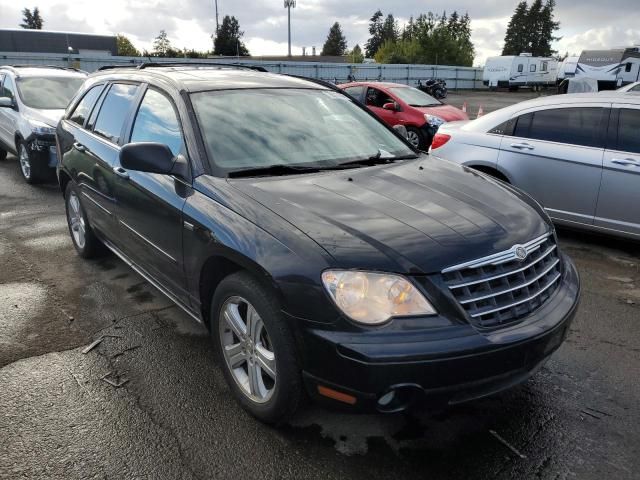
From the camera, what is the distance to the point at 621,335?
11.8 feet

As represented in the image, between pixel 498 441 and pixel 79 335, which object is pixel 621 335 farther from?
pixel 79 335

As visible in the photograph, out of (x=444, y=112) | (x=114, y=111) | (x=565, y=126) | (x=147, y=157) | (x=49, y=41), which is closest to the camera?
(x=147, y=157)

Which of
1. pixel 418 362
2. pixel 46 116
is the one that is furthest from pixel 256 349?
pixel 46 116

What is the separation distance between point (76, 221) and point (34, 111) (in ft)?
14.3

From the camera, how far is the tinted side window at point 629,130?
16.1 feet

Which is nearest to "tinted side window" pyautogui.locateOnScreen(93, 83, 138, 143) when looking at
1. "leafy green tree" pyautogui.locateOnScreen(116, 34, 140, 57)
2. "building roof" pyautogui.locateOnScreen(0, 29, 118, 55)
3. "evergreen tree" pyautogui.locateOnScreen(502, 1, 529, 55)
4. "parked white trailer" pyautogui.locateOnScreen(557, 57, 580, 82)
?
"parked white trailer" pyautogui.locateOnScreen(557, 57, 580, 82)

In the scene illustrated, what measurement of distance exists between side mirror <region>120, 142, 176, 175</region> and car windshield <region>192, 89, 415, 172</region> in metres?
0.24

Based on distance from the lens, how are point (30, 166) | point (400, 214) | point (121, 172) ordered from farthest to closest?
point (30, 166) < point (121, 172) < point (400, 214)

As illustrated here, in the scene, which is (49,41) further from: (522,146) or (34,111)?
(522,146)

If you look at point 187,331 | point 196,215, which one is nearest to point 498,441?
point 196,215

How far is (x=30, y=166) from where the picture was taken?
8070 millimetres

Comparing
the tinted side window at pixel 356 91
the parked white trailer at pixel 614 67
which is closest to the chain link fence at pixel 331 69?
the tinted side window at pixel 356 91

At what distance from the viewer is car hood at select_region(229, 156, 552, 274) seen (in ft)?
7.36

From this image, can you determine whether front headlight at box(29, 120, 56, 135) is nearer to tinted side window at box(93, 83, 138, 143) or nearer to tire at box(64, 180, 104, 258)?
tire at box(64, 180, 104, 258)
